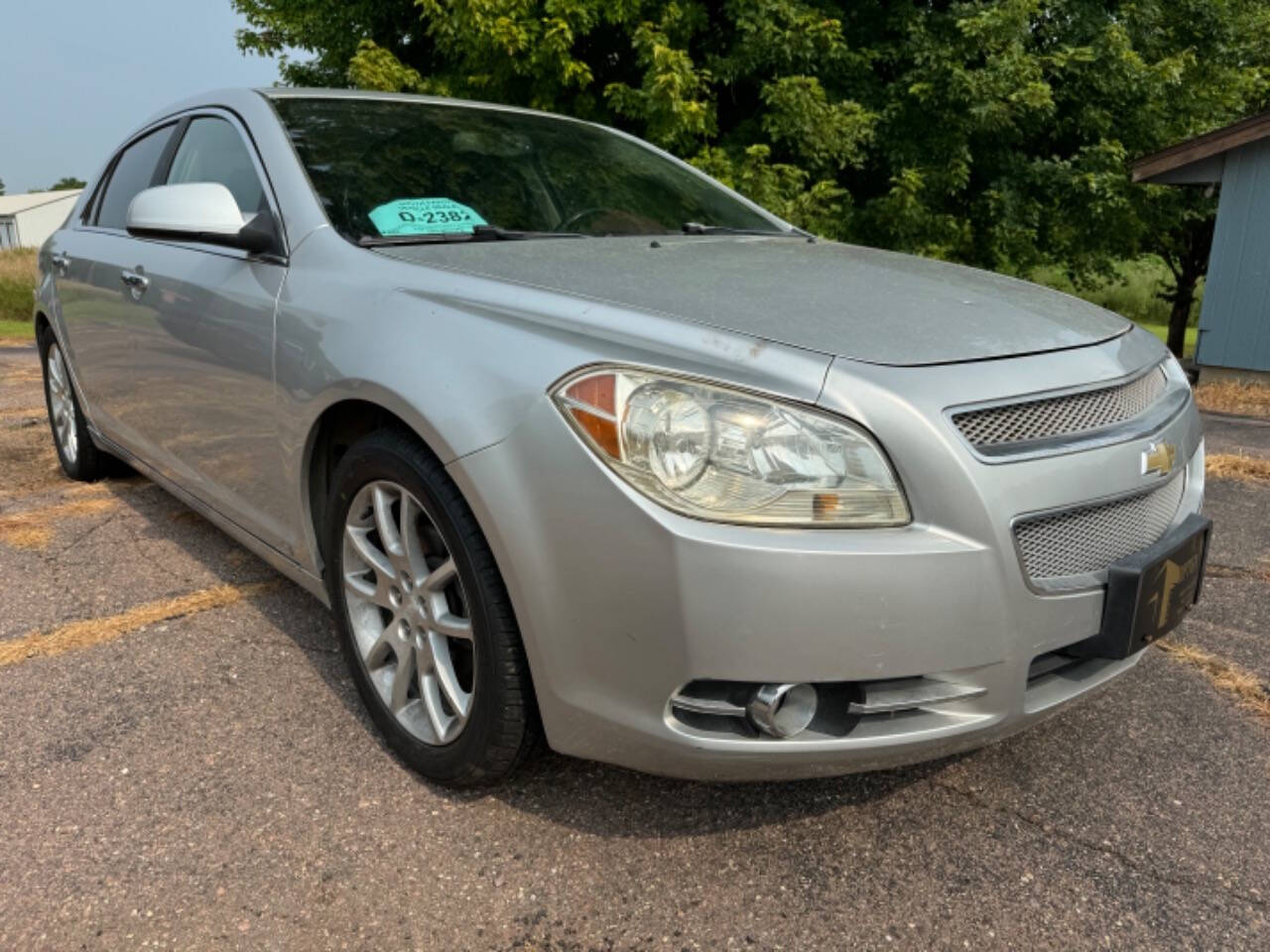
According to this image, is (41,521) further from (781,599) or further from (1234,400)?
(1234,400)

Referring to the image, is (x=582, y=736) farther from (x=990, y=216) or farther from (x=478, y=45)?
(x=990, y=216)

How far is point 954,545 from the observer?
159cm

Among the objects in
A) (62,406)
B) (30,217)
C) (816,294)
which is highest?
(816,294)

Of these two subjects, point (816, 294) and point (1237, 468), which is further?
point (1237, 468)

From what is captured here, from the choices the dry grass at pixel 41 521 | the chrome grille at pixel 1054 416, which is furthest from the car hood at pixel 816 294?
the dry grass at pixel 41 521

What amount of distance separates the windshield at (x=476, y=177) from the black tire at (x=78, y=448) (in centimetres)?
216

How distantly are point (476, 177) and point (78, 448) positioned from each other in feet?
8.95

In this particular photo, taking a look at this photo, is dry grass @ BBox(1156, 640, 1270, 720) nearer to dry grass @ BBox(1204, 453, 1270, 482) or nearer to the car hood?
the car hood

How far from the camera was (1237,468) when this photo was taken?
5.04m

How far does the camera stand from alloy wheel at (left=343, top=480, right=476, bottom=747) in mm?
2045

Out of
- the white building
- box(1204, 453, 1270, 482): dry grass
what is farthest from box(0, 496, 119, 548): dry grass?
the white building

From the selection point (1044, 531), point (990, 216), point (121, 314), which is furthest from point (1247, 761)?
point (990, 216)

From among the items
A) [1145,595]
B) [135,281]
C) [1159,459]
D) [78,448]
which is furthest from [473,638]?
[78,448]

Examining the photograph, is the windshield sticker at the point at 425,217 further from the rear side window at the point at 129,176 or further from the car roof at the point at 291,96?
the rear side window at the point at 129,176
